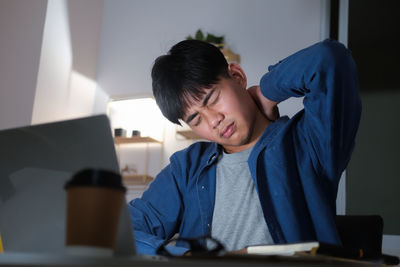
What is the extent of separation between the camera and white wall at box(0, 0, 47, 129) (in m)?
3.32

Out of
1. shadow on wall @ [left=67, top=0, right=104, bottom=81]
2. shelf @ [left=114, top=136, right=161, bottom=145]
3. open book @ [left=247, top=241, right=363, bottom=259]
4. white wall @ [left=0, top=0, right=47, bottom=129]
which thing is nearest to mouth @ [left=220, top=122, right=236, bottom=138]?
open book @ [left=247, top=241, right=363, bottom=259]

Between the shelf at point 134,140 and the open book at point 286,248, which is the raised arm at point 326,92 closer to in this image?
the open book at point 286,248

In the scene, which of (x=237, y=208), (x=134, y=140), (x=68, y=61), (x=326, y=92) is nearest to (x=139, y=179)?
(x=134, y=140)

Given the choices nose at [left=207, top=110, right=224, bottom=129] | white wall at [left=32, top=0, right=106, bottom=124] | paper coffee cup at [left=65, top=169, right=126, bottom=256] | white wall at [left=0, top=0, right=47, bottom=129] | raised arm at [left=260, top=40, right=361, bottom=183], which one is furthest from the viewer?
white wall at [left=32, top=0, right=106, bottom=124]

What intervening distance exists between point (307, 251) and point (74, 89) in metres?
3.52

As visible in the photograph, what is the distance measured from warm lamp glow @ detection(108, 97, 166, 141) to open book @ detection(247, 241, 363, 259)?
9.80 feet

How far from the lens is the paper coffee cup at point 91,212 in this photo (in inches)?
16.8

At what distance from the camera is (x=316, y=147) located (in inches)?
43.8

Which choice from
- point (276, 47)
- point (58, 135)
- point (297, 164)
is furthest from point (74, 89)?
point (58, 135)

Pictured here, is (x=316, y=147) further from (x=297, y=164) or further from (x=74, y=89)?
(x=74, y=89)

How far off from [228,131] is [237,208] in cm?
22

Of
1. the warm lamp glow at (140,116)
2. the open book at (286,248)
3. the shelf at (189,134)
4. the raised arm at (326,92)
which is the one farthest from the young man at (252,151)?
the warm lamp glow at (140,116)

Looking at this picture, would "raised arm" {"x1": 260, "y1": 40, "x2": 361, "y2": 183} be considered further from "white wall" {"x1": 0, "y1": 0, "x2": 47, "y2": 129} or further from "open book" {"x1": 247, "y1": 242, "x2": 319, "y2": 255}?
"white wall" {"x1": 0, "y1": 0, "x2": 47, "y2": 129}

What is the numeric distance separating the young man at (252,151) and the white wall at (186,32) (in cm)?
208
